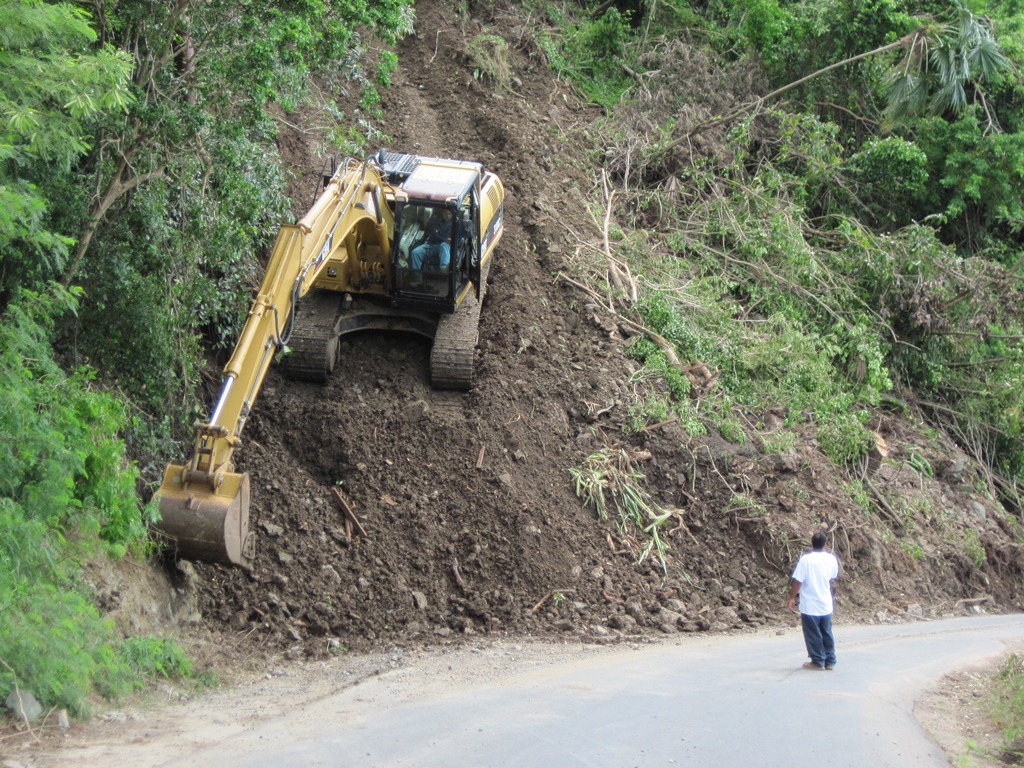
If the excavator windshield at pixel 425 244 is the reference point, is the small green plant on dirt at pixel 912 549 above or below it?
below

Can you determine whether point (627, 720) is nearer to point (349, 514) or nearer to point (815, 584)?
point (815, 584)

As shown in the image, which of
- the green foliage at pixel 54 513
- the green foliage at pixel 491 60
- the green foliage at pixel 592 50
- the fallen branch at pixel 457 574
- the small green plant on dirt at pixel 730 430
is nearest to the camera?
the green foliage at pixel 54 513

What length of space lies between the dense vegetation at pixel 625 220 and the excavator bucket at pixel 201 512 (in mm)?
336

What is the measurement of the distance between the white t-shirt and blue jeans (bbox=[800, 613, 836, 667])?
0.28 feet

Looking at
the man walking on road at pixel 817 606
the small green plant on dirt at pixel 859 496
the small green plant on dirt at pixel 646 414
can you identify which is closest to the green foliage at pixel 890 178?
the small green plant on dirt at pixel 859 496

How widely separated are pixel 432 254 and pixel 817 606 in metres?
5.84

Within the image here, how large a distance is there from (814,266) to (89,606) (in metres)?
13.4

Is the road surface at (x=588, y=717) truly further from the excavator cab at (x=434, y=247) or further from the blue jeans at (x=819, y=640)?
the excavator cab at (x=434, y=247)

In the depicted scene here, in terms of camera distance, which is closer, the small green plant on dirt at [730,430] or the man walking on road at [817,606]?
the man walking on road at [817,606]

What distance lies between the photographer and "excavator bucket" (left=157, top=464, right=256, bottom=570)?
8.23m

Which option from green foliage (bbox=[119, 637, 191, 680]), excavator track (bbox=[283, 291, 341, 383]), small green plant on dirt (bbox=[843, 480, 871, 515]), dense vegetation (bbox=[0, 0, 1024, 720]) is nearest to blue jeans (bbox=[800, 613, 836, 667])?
dense vegetation (bbox=[0, 0, 1024, 720])

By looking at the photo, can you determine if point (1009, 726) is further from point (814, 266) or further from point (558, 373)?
point (814, 266)

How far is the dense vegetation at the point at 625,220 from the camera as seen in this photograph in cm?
788

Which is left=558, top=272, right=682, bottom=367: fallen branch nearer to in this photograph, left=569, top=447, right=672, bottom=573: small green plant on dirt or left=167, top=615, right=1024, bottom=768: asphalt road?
left=569, top=447, right=672, bottom=573: small green plant on dirt
